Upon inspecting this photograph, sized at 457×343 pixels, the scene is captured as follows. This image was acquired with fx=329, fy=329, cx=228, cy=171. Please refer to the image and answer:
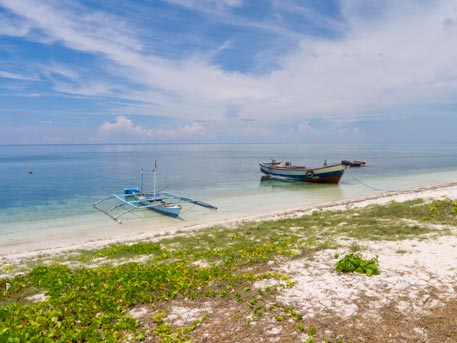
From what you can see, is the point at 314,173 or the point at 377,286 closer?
the point at 377,286

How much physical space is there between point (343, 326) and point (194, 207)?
2730 cm

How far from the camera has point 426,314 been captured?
22.4ft

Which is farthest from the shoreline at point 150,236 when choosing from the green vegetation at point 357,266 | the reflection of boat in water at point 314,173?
the reflection of boat in water at point 314,173

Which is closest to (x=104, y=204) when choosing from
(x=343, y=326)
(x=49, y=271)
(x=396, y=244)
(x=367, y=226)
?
(x=49, y=271)

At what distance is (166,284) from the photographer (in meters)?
8.80

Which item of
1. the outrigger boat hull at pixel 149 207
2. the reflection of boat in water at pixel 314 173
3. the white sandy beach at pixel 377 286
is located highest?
the white sandy beach at pixel 377 286

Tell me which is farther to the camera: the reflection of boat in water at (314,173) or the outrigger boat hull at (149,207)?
the reflection of boat in water at (314,173)

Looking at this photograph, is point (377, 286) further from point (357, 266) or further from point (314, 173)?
point (314, 173)

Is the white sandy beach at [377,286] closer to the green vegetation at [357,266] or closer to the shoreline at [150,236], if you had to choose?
the green vegetation at [357,266]

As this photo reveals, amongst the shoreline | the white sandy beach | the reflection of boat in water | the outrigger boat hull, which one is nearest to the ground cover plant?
the white sandy beach

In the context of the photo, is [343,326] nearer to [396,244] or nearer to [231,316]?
[231,316]

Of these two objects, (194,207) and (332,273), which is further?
(194,207)

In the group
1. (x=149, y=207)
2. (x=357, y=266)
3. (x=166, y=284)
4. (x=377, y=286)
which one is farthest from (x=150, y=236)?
(x=377, y=286)

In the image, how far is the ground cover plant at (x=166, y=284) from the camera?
6559mm
